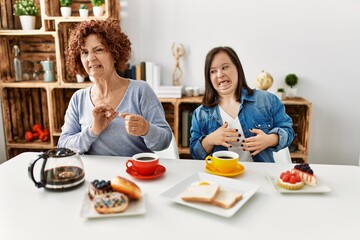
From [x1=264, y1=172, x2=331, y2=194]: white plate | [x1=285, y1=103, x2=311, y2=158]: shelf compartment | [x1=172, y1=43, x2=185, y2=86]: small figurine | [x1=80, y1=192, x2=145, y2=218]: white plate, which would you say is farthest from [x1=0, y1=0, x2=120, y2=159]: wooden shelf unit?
[x1=264, y1=172, x2=331, y2=194]: white plate

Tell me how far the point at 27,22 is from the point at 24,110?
0.85m

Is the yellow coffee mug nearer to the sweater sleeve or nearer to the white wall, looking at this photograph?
the sweater sleeve

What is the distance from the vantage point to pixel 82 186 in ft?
3.78

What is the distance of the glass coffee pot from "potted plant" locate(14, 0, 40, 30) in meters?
2.16

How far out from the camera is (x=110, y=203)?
953 millimetres

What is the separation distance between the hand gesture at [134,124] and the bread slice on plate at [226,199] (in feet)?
1.54

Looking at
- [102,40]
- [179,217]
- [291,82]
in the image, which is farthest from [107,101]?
[291,82]

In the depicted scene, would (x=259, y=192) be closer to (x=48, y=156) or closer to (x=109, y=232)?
(x=109, y=232)

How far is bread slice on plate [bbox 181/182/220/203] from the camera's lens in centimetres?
101

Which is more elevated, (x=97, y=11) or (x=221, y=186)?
(x=97, y=11)

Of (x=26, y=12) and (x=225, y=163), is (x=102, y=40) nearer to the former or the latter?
(x=225, y=163)

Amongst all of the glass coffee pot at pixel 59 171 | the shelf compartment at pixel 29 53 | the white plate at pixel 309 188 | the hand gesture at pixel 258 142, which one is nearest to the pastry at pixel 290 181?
the white plate at pixel 309 188

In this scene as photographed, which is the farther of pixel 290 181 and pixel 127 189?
pixel 290 181

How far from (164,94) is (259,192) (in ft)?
5.99
